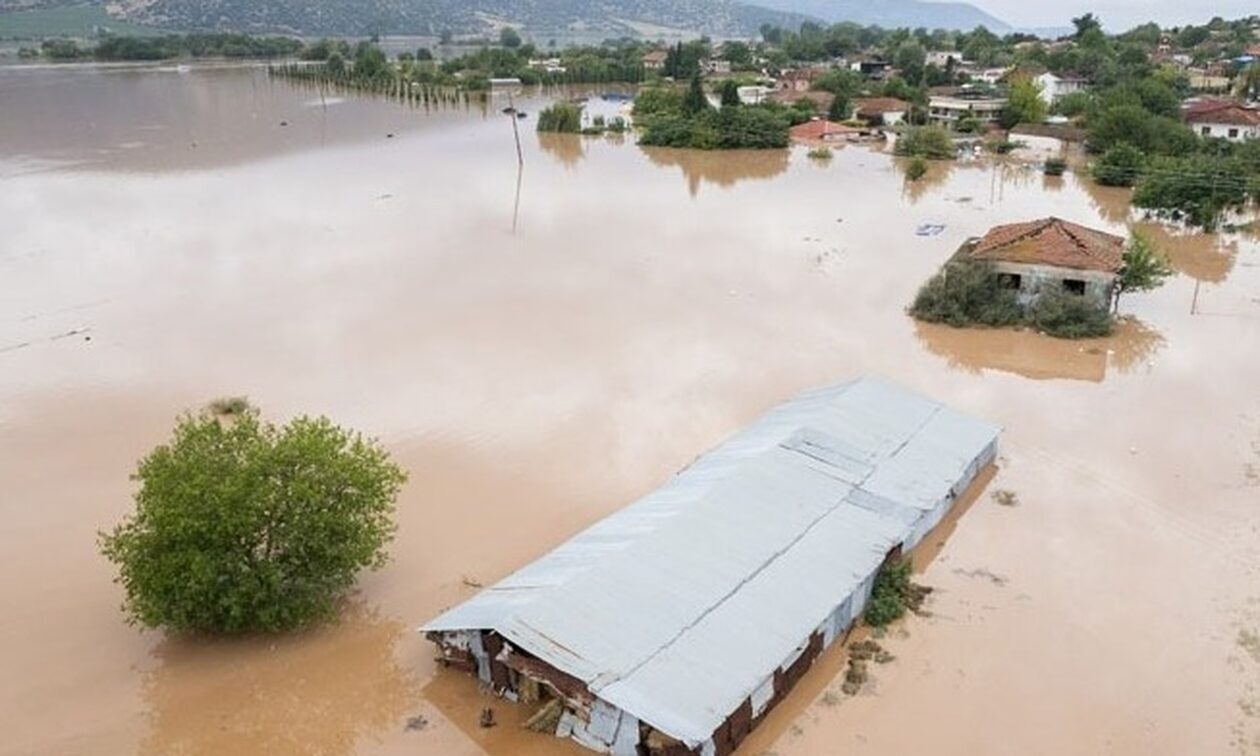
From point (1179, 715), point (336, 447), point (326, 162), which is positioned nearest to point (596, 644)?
point (336, 447)

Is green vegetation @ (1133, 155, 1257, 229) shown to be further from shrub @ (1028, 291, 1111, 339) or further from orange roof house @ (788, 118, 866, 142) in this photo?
orange roof house @ (788, 118, 866, 142)

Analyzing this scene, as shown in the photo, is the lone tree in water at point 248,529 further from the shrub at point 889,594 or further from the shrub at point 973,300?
the shrub at point 973,300

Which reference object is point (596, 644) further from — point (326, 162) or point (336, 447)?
point (326, 162)

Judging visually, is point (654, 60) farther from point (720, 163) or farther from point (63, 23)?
point (63, 23)

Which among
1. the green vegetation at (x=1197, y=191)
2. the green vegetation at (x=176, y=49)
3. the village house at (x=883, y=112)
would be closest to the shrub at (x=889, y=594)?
the green vegetation at (x=1197, y=191)

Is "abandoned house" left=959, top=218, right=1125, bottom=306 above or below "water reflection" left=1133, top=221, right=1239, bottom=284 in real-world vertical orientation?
above

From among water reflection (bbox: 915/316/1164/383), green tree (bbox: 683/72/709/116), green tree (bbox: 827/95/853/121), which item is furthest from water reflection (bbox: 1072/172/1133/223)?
green tree (bbox: 683/72/709/116)
